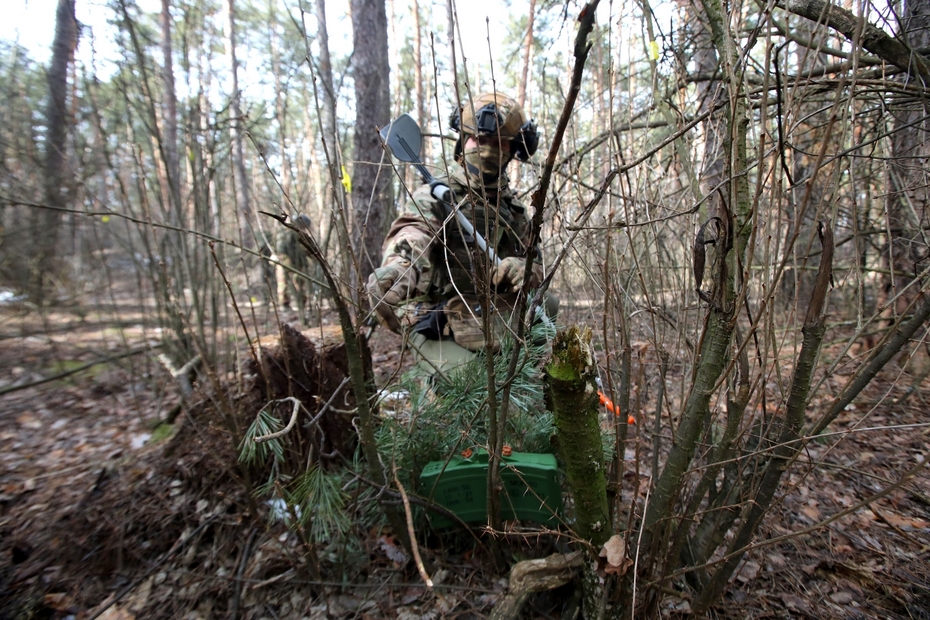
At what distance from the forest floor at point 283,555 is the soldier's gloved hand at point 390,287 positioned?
0.83 m

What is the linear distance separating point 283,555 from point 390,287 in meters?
1.19

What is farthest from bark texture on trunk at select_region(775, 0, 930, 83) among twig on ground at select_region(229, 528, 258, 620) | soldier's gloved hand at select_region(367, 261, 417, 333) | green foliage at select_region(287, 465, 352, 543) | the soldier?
twig on ground at select_region(229, 528, 258, 620)

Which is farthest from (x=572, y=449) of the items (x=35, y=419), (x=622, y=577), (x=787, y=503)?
(x=35, y=419)

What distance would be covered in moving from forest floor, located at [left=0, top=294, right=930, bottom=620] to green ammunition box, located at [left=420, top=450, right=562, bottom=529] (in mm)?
137

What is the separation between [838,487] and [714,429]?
1.17 meters

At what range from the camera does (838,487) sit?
2.21 metres

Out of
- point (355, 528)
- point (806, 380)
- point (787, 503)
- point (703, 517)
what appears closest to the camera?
point (806, 380)

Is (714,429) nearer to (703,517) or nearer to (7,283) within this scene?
(703,517)

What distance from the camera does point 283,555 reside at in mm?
1812

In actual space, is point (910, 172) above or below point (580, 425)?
above

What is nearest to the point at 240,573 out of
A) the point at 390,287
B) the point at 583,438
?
the point at 390,287

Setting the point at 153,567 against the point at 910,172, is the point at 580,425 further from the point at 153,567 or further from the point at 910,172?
the point at 910,172

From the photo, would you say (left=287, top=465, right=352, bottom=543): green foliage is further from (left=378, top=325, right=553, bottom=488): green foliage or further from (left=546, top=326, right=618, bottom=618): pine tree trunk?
(left=546, top=326, right=618, bottom=618): pine tree trunk

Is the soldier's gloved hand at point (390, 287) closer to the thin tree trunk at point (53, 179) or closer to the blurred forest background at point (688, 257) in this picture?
the blurred forest background at point (688, 257)
